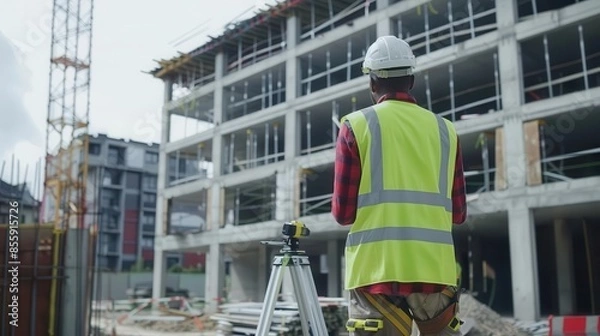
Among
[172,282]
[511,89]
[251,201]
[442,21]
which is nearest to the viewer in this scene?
[511,89]

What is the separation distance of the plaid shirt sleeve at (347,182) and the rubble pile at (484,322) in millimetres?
8646

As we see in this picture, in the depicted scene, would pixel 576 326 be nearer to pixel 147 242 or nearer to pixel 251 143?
pixel 251 143

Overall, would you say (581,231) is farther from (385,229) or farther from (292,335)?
(385,229)

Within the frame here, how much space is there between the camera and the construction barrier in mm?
10234

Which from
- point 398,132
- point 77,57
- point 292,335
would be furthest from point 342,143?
point 77,57

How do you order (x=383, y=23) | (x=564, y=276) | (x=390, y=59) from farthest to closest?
(x=383, y=23) → (x=564, y=276) → (x=390, y=59)

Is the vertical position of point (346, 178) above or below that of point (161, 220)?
below

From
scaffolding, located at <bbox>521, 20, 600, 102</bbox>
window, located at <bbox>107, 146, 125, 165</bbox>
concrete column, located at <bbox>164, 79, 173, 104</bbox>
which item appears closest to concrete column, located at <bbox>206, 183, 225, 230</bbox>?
concrete column, located at <bbox>164, 79, 173, 104</bbox>

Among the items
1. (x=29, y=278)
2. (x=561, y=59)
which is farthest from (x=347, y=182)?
(x=561, y=59)

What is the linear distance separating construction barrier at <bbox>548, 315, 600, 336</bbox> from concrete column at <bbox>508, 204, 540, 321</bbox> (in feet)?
8.31

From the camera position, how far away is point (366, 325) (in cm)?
168

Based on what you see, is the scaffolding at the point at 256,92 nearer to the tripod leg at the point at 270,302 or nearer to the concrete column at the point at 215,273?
the concrete column at the point at 215,273

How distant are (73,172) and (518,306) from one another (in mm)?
24543

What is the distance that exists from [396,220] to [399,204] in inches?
1.9
